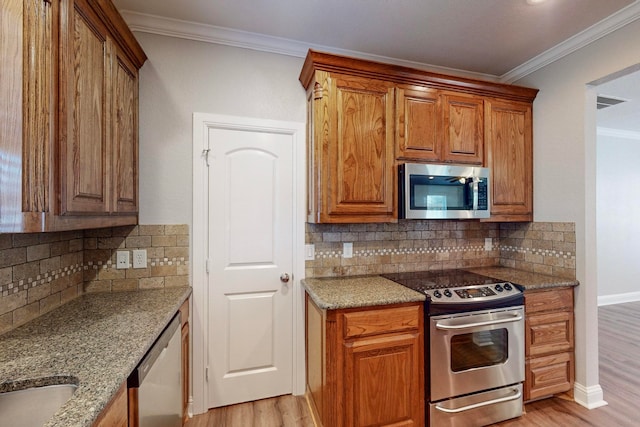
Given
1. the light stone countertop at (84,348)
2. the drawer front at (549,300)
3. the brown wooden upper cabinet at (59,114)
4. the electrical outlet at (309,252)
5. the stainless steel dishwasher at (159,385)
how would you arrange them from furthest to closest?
1. the electrical outlet at (309,252)
2. the drawer front at (549,300)
3. the stainless steel dishwasher at (159,385)
4. the brown wooden upper cabinet at (59,114)
5. the light stone countertop at (84,348)

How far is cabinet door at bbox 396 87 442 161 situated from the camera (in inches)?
85.1

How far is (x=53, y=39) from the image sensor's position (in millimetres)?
1098

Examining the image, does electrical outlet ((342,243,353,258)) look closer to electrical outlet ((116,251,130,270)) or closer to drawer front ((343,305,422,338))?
drawer front ((343,305,422,338))

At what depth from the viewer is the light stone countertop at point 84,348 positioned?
842 millimetres

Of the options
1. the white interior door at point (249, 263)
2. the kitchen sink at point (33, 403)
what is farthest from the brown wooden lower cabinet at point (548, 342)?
the kitchen sink at point (33, 403)

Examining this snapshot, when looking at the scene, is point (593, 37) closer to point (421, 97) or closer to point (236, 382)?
point (421, 97)

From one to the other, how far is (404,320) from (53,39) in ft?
6.96

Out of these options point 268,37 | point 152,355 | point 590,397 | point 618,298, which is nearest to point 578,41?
point 268,37

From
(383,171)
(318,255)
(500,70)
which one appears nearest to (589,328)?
(383,171)

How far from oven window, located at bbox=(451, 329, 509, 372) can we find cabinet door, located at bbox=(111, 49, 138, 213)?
2209 millimetres

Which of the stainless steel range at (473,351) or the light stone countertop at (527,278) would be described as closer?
the stainless steel range at (473,351)

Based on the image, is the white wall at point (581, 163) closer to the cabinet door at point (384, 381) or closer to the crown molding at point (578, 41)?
the crown molding at point (578, 41)

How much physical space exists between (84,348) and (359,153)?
1.79 meters

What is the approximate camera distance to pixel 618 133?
450 centimetres
